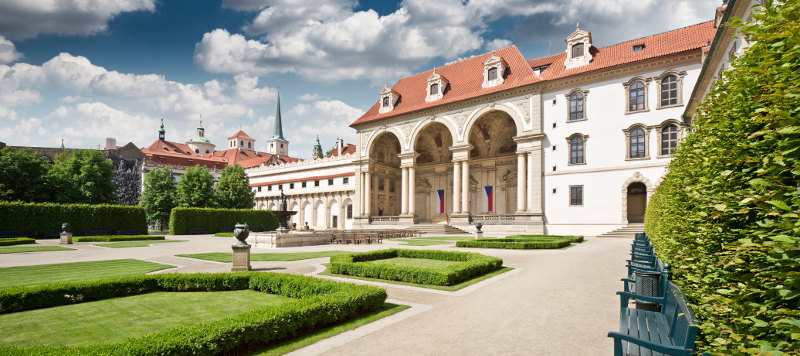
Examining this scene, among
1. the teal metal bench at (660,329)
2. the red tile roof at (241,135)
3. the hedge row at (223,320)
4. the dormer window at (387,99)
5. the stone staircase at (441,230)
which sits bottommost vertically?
the stone staircase at (441,230)

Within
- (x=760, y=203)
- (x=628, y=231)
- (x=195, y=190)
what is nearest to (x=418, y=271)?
(x=760, y=203)

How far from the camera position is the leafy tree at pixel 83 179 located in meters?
43.8

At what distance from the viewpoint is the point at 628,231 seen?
3088 cm

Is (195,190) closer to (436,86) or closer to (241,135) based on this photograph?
(436,86)

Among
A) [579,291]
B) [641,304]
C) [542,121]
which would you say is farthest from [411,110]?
[641,304]

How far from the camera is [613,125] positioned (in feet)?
109

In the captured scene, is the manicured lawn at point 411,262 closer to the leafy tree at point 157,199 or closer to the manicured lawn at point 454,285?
the manicured lawn at point 454,285

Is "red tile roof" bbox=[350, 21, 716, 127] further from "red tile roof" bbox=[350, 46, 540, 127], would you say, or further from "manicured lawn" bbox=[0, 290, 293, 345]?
"manicured lawn" bbox=[0, 290, 293, 345]

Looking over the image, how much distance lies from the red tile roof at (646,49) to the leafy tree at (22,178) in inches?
2211

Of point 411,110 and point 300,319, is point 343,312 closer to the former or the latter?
point 300,319

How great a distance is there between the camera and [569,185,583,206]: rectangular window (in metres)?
34.2

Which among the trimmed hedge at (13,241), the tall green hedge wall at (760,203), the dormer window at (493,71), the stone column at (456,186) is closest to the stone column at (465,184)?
the stone column at (456,186)

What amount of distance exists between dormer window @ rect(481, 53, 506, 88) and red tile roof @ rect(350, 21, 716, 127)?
81cm

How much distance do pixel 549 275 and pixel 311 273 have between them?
8.25 meters
